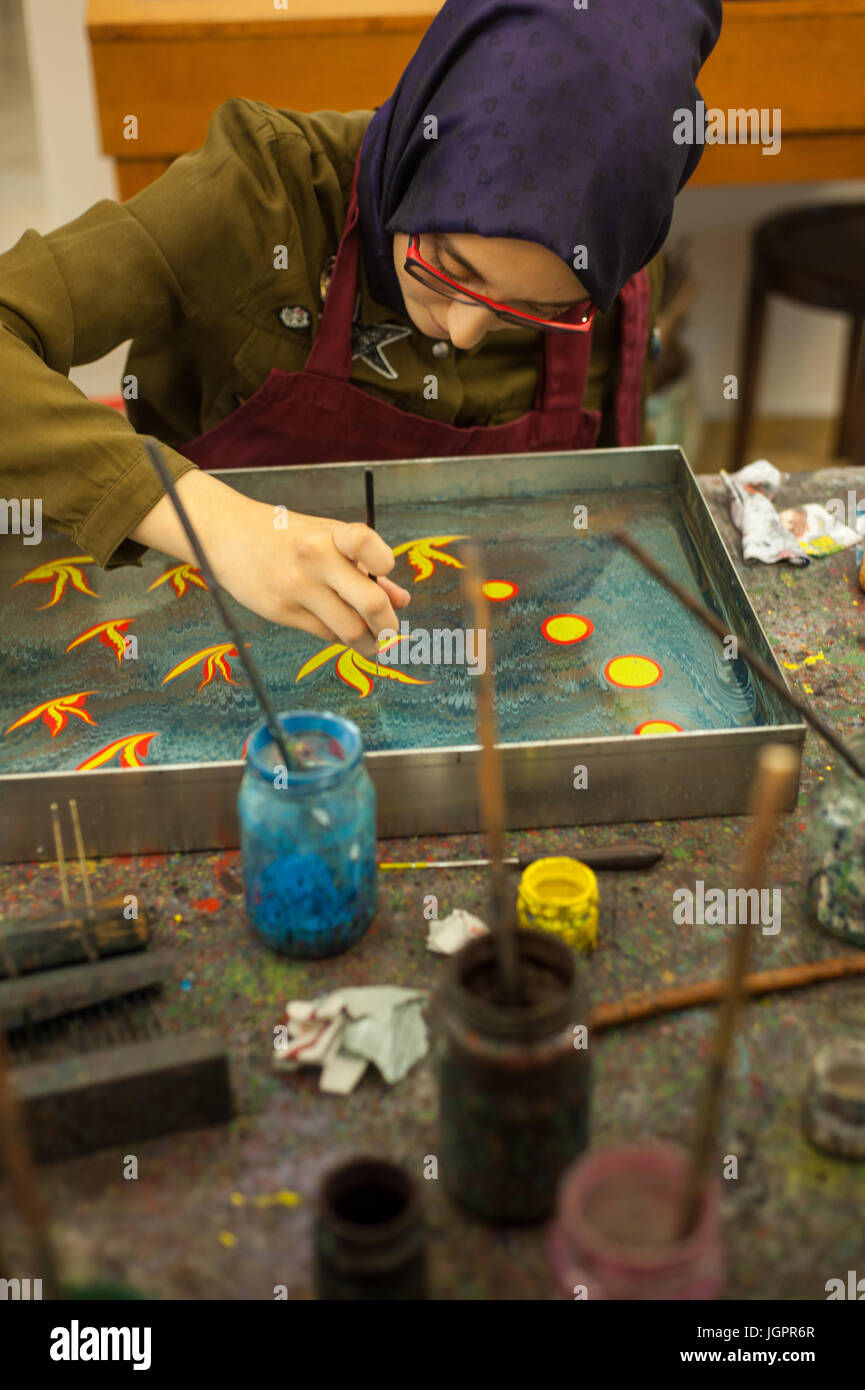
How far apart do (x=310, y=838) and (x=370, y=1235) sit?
1.04 ft

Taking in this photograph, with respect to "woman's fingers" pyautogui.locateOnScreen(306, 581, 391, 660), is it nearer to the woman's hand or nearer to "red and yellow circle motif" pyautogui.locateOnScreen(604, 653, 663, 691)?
the woman's hand

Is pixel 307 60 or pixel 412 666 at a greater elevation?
pixel 307 60

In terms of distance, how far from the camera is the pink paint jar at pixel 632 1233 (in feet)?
2.07

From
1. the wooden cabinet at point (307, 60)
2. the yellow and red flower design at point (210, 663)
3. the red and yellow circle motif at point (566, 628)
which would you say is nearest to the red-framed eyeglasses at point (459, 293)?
the red and yellow circle motif at point (566, 628)

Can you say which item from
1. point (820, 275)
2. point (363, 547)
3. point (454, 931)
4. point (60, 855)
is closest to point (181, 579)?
point (363, 547)

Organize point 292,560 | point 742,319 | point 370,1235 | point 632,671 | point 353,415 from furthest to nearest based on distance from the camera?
point 742,319
point 353,415
point 632,671
point 292,560
point 370,1235

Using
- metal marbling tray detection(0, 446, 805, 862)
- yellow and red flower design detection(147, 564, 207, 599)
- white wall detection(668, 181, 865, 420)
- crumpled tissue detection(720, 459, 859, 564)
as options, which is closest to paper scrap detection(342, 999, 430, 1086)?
metal marbling tray detection(0, 446, 805, 862)

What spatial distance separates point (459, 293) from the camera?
4.21 ft

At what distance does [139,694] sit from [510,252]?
1.86 feet

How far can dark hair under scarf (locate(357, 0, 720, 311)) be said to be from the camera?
1.18m

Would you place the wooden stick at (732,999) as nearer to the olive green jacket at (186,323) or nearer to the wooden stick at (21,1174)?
the wooden stick at (21,1174)

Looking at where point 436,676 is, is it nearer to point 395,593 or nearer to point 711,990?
point 395,593
